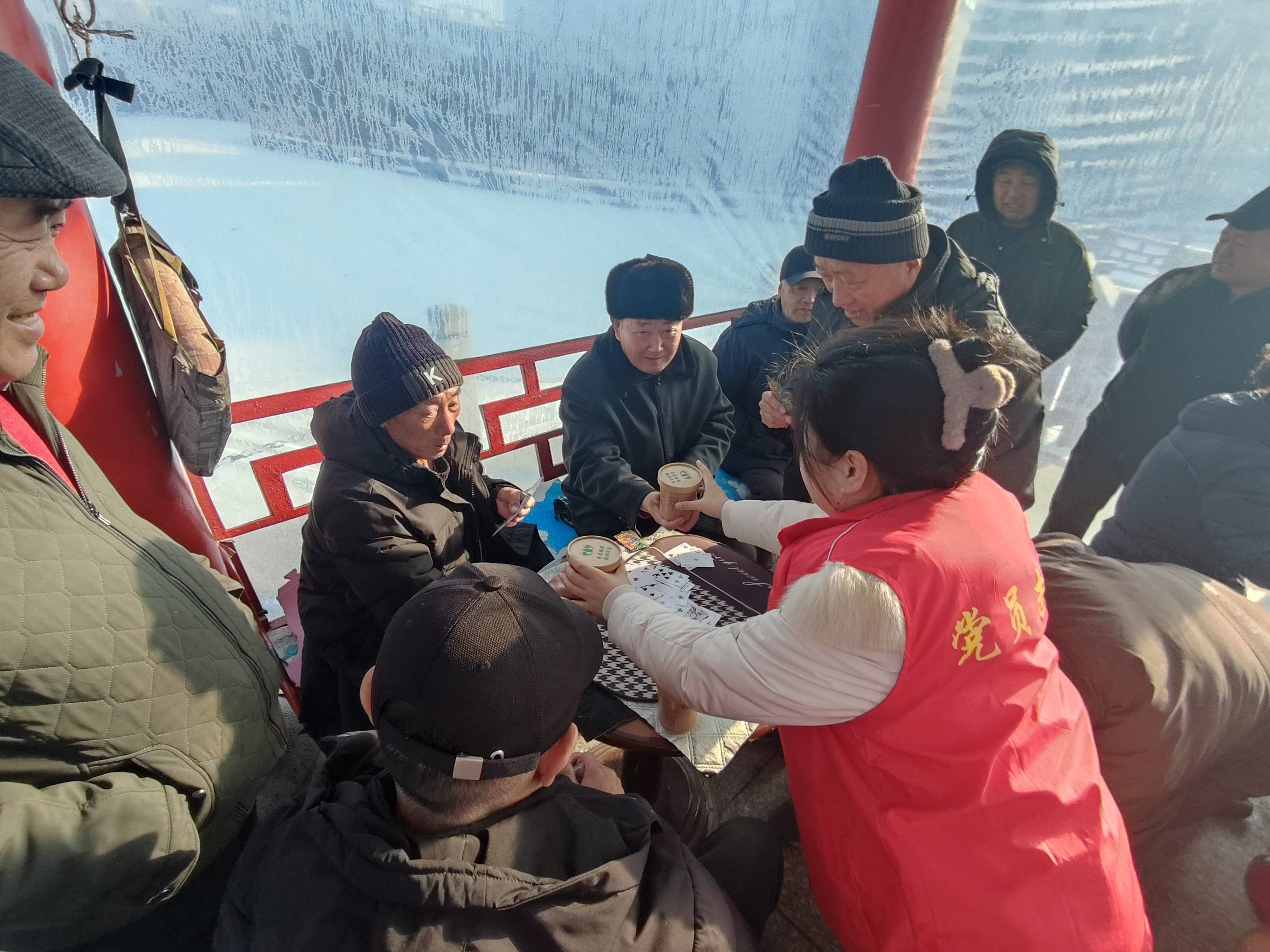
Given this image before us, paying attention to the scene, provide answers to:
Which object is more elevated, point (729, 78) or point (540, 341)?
point (729, 78)

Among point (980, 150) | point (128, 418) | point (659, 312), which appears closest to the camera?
point (128, 418)

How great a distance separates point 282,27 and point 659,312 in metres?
1.93

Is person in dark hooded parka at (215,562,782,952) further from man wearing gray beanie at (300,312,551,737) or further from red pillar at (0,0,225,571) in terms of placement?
red pillar at (0,0,225,571)

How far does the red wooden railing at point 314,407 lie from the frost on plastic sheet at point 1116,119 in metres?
3.49

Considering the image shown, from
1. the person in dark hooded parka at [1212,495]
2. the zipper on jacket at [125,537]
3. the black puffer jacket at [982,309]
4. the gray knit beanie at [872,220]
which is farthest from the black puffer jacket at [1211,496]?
the zipper on jacket at [125,537]

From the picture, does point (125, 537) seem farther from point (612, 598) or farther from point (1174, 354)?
point (1174, 354)

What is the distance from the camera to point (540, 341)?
4.00 metres

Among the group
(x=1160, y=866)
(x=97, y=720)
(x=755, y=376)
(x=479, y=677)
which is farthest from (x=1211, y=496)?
(x=97, y=720)

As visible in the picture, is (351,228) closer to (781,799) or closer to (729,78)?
(729,78)

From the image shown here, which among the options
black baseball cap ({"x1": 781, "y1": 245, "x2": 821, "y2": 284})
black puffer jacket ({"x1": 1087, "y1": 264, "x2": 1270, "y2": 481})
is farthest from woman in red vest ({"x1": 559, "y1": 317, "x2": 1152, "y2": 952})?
black puffer jacket ({"x1": 1087, "y1": 264, "x2": 1270, "y2": 481})

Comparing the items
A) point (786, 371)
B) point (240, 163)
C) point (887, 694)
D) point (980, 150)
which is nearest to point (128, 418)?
point (240, 163)

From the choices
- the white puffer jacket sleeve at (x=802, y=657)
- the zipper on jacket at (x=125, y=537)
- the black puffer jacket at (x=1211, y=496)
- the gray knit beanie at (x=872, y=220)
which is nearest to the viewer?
the white puffer jacket sleeve at (x=802, y=657)

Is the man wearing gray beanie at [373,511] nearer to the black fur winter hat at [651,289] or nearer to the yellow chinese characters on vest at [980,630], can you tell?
the black fur winter hat at [651,289]

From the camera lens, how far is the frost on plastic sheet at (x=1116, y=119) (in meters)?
4.08
